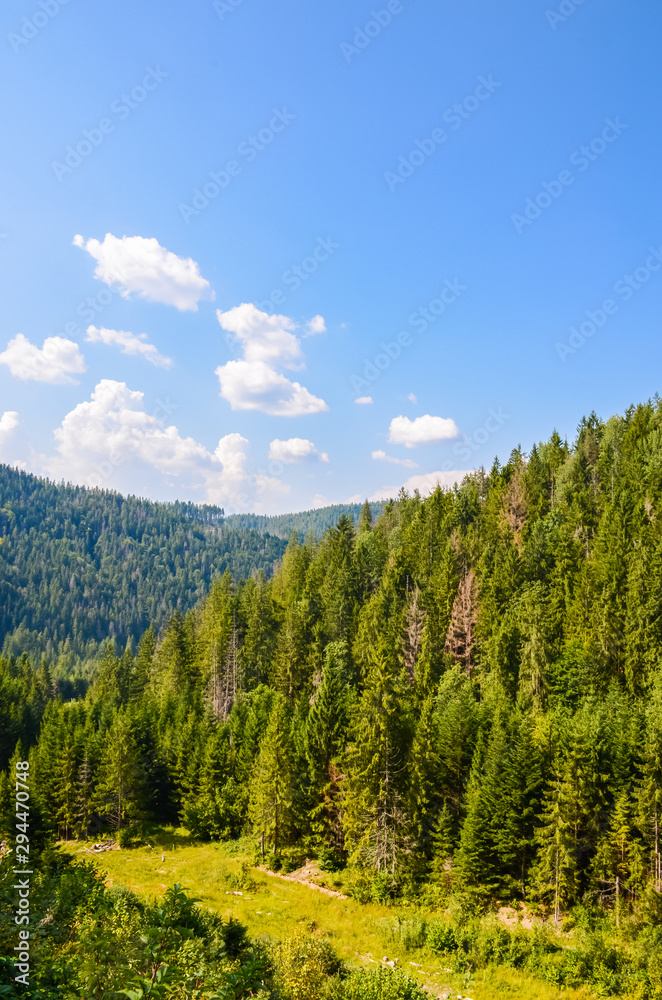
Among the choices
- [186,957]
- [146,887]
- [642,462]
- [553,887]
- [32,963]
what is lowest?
[146,887]

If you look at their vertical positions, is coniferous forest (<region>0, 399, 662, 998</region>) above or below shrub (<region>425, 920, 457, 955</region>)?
above

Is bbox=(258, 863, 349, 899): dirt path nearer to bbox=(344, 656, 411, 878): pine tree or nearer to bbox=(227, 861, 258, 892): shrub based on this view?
bbox=(227, 861, 258, 892): shrub

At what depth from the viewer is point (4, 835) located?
149 ft

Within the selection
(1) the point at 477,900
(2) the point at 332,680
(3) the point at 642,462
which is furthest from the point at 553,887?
(3) the point at 642,462

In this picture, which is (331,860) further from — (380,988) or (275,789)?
(380,988)

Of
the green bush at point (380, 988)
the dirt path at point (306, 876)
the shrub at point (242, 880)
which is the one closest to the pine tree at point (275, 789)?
the dirt path at point (306, 876)

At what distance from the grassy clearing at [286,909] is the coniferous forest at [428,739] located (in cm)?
208

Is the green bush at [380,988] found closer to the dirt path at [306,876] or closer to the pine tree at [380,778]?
the pine tree at [380,778]

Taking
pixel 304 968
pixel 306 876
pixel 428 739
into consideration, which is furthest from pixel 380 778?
pixel 304 968

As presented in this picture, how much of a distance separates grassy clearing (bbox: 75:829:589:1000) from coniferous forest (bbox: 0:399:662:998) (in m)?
2.08

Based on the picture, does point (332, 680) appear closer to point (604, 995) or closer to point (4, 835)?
point (604, 995)

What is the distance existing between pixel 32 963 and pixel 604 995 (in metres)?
30.3

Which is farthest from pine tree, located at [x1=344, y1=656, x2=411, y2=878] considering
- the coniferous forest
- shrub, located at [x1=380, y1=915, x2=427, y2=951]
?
shrub, located at [x1=380, y1=915, x2=427, y2=951]

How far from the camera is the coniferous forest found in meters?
32.5
